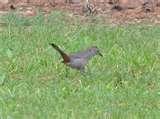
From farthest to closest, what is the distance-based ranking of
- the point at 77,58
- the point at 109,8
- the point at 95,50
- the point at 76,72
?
the point at 109,8, the point at 95,50, the point at 76,72, the point at 77,58

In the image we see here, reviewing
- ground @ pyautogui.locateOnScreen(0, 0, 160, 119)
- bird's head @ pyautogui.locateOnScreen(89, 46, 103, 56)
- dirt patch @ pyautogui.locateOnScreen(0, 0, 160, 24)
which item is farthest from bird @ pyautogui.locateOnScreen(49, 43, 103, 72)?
dirt patch @ pyautogui.locateOnScreen(0, 0, 160, 24)

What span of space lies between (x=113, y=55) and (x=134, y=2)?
326 centimetres

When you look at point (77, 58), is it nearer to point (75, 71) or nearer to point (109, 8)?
point (75, 71)

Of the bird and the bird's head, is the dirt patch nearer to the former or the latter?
the bird's head

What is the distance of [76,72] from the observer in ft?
32.9

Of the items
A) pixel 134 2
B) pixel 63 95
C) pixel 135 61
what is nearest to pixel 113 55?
pixel 135 61

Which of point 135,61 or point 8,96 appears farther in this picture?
point 135,61

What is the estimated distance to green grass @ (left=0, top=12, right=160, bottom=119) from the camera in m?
8.46

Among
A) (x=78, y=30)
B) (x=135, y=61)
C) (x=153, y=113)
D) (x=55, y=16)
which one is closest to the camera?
(x=153, y=113)

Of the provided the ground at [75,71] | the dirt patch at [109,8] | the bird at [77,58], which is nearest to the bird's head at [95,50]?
the bird at [77,58]

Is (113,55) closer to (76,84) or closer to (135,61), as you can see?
(135,61)

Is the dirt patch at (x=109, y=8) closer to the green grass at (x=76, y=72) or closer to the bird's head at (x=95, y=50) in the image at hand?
the green grass at (x=76, y=72)

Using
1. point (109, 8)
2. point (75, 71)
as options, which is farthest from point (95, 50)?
point (109, 8)

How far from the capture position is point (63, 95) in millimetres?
8961
